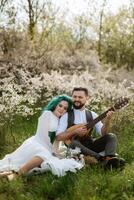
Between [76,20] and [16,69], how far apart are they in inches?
564

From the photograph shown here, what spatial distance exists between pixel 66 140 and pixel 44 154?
2.11 ft

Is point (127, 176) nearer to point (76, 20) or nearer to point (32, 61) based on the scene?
point (32, 61)

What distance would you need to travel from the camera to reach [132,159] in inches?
412

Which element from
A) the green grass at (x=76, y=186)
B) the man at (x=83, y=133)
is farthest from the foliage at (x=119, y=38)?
the green grass at (x=76, y=186)

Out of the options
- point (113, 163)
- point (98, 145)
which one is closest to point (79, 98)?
point (98, 145)

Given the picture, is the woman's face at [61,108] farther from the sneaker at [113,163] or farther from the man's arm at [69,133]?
the sneaker at [113,163]

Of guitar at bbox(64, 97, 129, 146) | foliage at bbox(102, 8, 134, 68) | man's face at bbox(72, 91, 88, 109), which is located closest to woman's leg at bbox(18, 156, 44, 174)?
guitar at bbox(64, 97, 129, 146)

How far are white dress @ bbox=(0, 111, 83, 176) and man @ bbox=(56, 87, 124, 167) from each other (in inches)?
7.3

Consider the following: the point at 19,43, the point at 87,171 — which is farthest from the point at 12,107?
the point at 19,43

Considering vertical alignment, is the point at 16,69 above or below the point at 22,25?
below

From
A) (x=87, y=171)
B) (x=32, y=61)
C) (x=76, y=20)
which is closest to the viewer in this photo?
(x=87, y=171)

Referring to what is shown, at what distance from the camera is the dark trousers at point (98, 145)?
944 cm

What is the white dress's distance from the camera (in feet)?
29.6

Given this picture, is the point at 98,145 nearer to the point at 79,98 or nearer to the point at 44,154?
the point at 79,98
